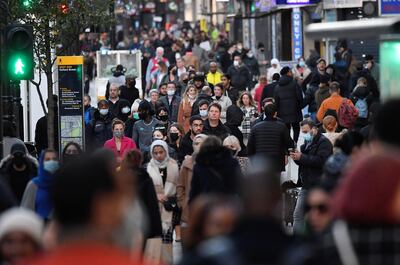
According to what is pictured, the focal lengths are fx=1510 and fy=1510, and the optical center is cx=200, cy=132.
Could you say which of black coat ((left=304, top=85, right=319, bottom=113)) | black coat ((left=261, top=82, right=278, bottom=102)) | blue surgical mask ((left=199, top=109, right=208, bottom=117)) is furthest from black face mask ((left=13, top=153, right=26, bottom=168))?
black coat ((left=304, top=85, right=319, bottom=113))

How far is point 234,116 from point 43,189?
35.3 feet

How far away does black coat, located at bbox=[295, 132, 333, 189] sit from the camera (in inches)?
630

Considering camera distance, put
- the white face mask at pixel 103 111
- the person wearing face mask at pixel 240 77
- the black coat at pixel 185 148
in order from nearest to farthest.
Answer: the black coat at pixel 185 148 < the white face mask at pixel 103 111 < the person wearing face mask at pixel 240 77

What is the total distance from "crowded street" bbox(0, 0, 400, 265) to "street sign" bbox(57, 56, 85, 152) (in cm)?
2

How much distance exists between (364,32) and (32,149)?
11.0 meters

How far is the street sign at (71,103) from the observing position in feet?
71.7

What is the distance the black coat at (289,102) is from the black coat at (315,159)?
36.7ft

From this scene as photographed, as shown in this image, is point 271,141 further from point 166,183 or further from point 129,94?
point 129,94

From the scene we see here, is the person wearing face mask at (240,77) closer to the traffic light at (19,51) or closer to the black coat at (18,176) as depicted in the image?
the traffic light at (19,51)

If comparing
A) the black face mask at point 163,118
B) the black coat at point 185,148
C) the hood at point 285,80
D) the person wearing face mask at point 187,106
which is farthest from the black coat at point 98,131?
the hood at point 285,80

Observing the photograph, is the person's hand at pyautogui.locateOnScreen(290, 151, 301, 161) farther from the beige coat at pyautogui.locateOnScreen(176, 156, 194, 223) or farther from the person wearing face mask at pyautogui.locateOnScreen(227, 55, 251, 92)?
the person wearing face mask at pyautogui.locateOnScreen(227, 55, 251, 92)

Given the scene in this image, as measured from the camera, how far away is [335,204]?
7.04 m

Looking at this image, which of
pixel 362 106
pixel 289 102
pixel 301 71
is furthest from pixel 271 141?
pixel 301 71

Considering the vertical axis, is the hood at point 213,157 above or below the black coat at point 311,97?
below
